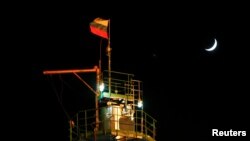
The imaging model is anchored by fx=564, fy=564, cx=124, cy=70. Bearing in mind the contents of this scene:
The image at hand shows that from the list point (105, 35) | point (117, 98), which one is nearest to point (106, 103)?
point (117, 98)

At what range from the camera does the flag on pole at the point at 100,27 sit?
21156mm

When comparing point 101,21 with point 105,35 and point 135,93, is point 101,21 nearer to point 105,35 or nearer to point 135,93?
point 105,35

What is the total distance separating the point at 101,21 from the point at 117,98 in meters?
3.35

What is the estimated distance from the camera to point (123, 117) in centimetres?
1934

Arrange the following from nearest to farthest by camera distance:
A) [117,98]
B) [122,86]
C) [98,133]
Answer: [98,133] < [117,98] < [122,86]

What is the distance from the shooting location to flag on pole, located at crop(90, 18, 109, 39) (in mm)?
21156

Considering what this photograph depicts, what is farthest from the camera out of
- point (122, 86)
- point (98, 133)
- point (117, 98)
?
point (122, 86)

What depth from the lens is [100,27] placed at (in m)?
21.2

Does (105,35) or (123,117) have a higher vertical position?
(105,35)

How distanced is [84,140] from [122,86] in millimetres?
3226

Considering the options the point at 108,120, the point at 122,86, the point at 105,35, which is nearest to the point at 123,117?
the point at 108,120

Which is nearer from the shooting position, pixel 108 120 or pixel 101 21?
pixel 108 120

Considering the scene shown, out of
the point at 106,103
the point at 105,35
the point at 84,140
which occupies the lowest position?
the point at 84,140

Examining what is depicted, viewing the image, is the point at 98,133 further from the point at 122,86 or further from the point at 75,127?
the point at 122,86
